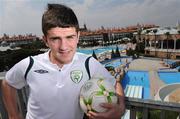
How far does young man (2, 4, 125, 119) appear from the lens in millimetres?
464

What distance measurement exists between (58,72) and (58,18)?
111 mm

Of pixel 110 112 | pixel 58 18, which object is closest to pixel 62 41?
pixel 58 18

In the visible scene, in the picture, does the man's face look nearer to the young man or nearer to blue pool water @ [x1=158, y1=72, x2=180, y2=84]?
the young man

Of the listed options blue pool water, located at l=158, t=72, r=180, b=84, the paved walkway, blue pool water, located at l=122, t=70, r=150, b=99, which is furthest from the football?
blue pool water, located at l=158, t=72, r=180, b=84

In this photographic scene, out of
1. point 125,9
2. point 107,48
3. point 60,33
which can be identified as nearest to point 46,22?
point 60,33

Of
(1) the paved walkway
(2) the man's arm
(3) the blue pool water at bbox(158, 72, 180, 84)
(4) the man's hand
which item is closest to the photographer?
(4) the man's hand

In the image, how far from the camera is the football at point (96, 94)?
0.45 meters

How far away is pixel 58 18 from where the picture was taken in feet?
1.52

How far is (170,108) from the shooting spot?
52 centimetres

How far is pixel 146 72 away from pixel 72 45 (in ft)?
7.16

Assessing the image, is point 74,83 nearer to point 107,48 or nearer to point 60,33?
point 60,33

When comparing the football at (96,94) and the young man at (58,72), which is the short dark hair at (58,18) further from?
the football at (96,94)

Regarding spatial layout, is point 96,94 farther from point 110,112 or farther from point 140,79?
point 140,79

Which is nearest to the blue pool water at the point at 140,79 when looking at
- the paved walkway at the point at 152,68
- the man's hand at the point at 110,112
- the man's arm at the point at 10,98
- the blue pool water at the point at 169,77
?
the paved walkway at the point at 152,68
